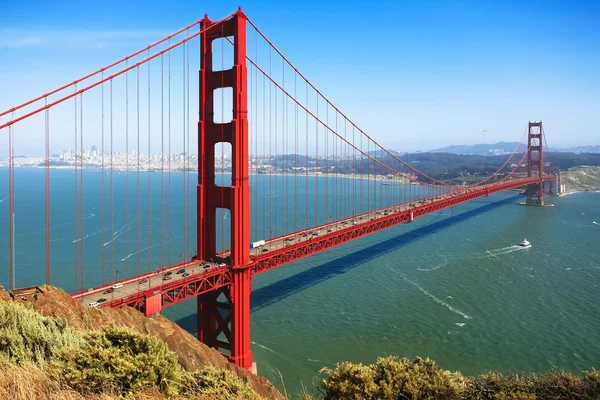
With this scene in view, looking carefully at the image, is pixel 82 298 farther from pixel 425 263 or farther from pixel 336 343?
pixel 425 263

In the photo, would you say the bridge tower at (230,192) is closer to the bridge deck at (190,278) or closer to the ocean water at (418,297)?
the bridge deck at (190,278)

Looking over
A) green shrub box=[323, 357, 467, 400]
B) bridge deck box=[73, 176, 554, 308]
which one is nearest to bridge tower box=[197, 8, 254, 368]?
bridge deck box=[73, 176, 554, 308]

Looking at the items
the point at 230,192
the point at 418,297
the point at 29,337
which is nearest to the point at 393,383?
the point at 29,337

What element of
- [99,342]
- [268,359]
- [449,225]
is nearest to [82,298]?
[268,359]

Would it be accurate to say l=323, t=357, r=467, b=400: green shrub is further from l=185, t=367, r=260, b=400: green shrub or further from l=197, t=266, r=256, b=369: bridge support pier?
l=197, t=266, r=256, b=369: bridge support pier

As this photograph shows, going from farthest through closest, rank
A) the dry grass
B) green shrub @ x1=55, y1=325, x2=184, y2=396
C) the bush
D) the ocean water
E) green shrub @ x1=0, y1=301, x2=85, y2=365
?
the ocean water → green shrub @ x1=0, y1=301, x2=85, y2=365 → the bush → green shrub @ x1=55, y1=325, x2=184, y2=396 → the dry grass

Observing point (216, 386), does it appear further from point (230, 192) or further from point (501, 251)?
point (501, 251)
